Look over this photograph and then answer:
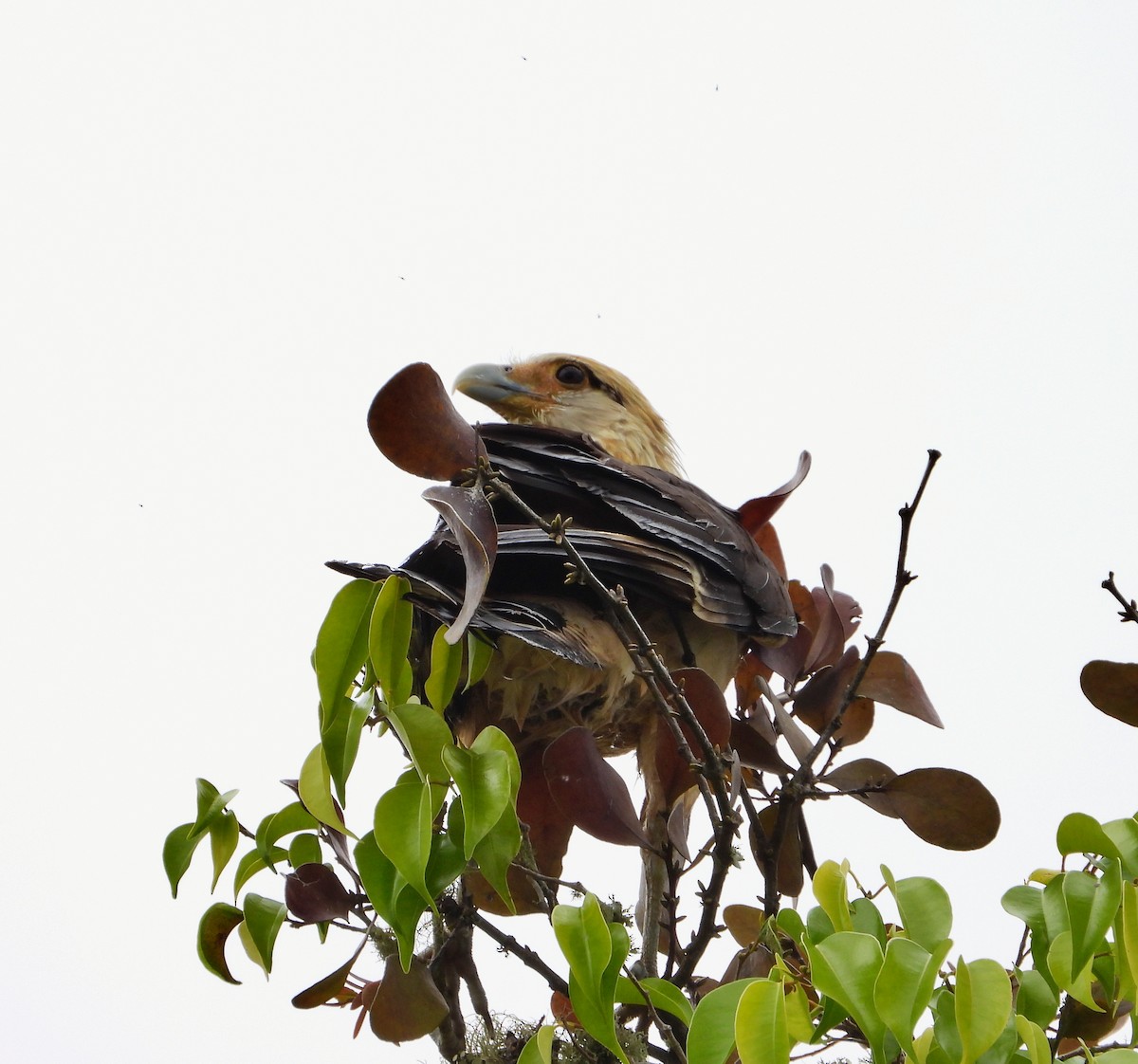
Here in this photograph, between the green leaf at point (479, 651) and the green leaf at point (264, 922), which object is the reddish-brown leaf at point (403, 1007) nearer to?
the green leaf at point (264, 922)

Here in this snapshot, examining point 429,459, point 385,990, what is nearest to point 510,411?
point 429,459

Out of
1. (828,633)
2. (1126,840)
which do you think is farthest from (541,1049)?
(828,633)

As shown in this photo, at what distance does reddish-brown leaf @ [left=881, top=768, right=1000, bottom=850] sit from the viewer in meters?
1.19

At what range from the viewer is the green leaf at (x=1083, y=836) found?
33.4 inches

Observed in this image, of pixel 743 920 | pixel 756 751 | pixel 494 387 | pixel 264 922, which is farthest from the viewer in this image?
pixel 494 387

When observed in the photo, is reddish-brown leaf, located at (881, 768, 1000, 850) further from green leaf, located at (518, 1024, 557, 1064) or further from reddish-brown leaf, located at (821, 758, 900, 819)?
green leaf, located at (518, 1024, 557, 1064)

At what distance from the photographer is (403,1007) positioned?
1.13 metres

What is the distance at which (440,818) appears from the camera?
1.17 m

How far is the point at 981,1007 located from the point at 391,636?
498mm

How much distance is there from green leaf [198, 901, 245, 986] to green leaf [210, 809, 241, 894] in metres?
0.02

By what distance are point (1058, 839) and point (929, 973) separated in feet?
0.75

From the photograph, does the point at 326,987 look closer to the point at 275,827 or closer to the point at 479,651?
the point at 275,827

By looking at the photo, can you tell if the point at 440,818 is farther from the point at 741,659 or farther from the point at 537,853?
the point at 741,659

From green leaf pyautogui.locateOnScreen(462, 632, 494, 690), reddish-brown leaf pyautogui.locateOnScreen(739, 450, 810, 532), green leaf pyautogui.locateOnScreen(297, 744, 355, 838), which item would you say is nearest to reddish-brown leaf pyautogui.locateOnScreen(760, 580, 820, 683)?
reddish-brown leaf pyautogui.locateOnScreen(739, 450, 810, 532)
